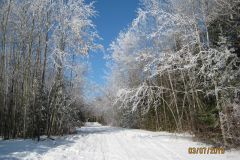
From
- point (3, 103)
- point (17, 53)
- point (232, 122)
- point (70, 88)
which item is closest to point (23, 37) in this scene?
point (17, 53)

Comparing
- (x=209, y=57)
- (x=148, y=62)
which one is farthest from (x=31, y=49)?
→ (x=209, y=57)

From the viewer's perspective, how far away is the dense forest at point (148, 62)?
987 centimetres

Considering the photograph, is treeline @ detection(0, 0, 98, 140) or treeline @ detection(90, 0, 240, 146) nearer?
treeline @ detection(90, 0, 240, 146)

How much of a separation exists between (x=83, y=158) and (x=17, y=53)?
9226mm

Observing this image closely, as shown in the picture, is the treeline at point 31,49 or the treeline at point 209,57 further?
the treeline at point 31,49

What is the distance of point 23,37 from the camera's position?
47.8ft

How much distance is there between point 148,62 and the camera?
39.6 feet

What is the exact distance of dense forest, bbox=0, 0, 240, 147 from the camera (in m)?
9.87
